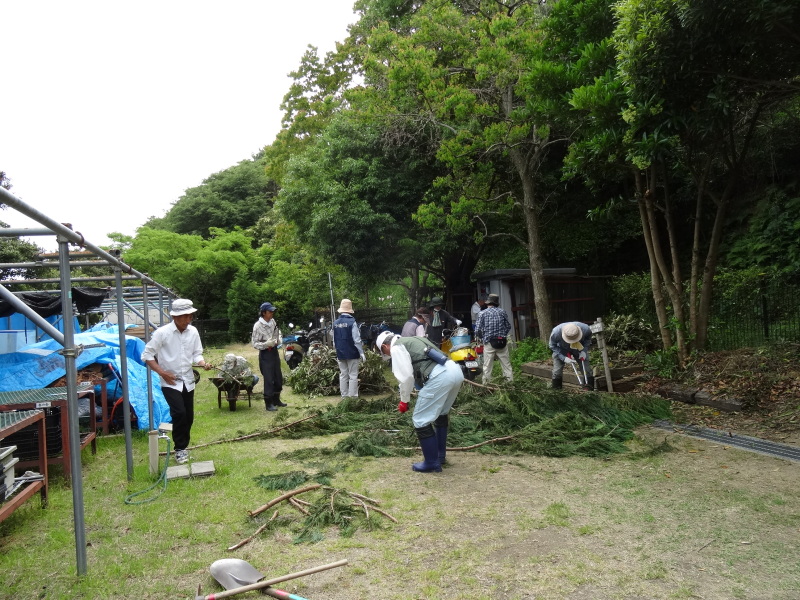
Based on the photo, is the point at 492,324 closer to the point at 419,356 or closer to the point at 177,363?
the point at 419,356

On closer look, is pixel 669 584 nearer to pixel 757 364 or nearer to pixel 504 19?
pixel 757 364

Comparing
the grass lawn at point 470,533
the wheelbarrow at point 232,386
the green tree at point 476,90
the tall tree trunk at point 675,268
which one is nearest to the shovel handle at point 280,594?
the grass lawn at point 470,533

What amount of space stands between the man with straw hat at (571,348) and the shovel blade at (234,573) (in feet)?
21.6

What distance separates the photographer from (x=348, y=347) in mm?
→ 10641

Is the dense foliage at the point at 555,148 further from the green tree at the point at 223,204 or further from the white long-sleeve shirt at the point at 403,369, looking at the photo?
the green tree at the point at 223,204

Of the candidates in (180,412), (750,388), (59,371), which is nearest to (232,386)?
(59,371)

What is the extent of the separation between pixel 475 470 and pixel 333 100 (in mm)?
20251

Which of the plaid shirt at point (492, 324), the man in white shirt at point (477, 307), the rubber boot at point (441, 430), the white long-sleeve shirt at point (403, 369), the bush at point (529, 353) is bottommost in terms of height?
the rubber boot at point (441, 430)

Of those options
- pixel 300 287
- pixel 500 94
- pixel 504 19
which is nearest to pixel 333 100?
pixel 300 287

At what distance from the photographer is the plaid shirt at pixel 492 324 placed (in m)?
11.0

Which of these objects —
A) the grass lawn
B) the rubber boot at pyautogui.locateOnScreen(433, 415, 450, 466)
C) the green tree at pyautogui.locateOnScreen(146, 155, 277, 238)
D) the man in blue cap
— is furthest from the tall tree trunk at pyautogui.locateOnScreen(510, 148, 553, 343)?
the green tree at pyautogui.locateOnScreen(146, 155, 277, 238)

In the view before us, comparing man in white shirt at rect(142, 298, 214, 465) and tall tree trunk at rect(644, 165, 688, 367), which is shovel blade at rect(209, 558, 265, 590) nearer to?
man in white shirt at rect(142, 298, 214, 465)

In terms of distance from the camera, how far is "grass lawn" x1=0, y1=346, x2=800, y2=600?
12.2ft

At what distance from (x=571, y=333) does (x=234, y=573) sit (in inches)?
263
